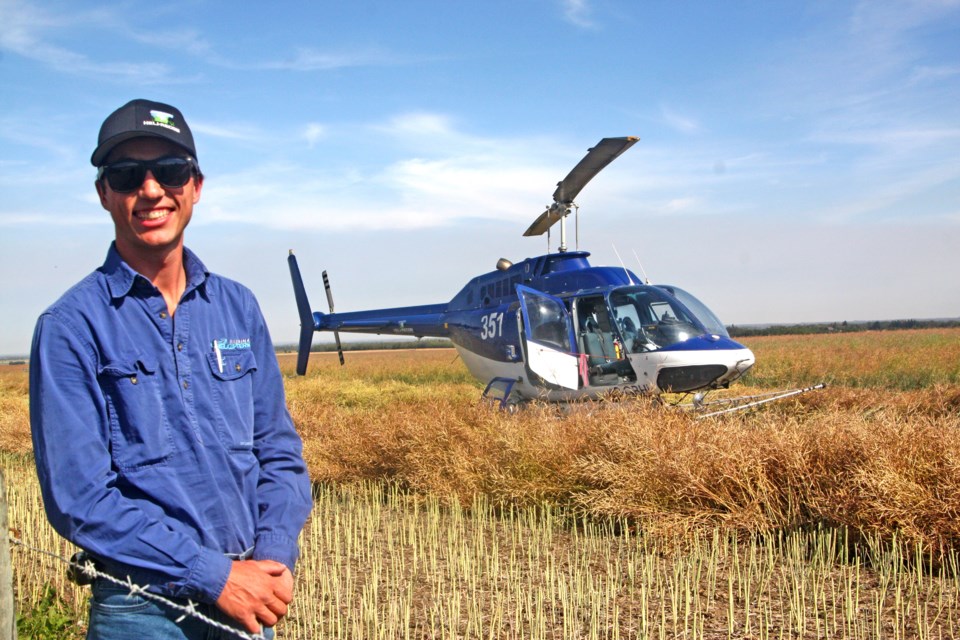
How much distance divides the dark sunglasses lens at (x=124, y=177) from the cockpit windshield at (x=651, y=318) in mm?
8706

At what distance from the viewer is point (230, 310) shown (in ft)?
8.09

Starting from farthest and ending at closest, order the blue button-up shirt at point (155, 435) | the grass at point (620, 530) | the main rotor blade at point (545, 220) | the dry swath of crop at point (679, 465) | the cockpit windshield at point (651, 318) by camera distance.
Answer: the main rotor blade at point (545, 220)
the cockpit windshield at point (651, 318)
the dry swath of crop at point (679, 465)
the grass at point (620, 530)
the blue button-up shirt at point (155, 435)

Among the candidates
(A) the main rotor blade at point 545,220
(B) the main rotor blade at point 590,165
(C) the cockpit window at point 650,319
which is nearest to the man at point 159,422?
(B) the main rotor blade at point 590,165

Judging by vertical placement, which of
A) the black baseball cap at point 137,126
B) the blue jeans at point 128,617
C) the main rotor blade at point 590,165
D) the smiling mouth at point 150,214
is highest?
the main rotor blade at point 590,165

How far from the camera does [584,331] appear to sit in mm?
11391

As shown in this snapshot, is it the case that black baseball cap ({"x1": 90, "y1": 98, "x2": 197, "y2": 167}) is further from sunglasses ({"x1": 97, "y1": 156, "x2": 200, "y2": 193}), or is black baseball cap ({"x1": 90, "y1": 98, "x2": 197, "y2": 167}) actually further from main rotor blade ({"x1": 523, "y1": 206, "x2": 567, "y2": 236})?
main rotor blade ({"x1": 523, "y1": 206, "x2": 567, "y2": 236})

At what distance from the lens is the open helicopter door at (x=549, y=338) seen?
1109cm

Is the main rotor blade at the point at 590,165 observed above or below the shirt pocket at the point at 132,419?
Result: above

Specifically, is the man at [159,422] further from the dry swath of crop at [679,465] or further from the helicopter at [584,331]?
the helicopter at [584,331]

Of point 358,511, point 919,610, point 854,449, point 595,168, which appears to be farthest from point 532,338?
point 919,610

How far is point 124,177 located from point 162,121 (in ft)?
0.60

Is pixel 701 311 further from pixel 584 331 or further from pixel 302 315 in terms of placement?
pixel 302 315

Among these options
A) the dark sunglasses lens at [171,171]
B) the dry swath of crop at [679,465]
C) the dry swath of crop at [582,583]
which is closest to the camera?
the dark sunglasses lens at [171,171]

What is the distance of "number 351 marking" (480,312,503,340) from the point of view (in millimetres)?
12469
